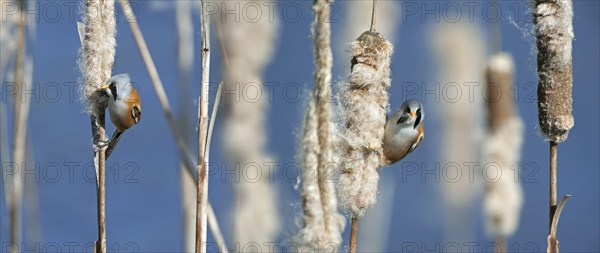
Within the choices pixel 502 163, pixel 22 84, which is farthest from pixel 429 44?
pixel 22 84

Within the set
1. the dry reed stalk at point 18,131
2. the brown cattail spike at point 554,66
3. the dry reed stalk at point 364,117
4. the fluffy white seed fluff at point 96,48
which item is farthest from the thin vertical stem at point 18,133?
the brown cattail spike at point 554,66

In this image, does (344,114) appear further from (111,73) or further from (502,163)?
(502,163)

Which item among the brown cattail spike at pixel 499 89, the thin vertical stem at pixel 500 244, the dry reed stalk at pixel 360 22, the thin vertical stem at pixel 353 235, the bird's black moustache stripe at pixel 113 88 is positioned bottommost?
the thin vertical stem at pixel 500 244

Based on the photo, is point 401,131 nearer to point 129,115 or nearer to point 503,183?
point 129,115

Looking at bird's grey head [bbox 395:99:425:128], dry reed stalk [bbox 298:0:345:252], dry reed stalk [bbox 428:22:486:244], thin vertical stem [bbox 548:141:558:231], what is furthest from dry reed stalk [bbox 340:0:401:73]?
thin vertical stem [bbox 548:141:558:231]

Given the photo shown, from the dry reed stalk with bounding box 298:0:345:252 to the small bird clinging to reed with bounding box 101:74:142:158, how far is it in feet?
1.43

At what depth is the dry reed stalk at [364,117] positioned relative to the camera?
1.67 m

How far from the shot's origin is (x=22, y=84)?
2.17 m

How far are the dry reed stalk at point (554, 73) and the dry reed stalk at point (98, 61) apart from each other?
2.92 feet

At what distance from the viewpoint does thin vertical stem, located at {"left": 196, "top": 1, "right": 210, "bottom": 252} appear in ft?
5.65

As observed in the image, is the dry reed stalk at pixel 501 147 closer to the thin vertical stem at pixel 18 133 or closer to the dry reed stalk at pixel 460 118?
the dry reed stalk at pixel 460 118

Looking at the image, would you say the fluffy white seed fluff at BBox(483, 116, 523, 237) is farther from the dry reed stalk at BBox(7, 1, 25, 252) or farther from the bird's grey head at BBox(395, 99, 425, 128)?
the dry reed stalk at BBox(7, 1, 25, 252)

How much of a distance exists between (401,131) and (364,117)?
0.40ft

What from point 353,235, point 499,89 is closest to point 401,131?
point 353,235
